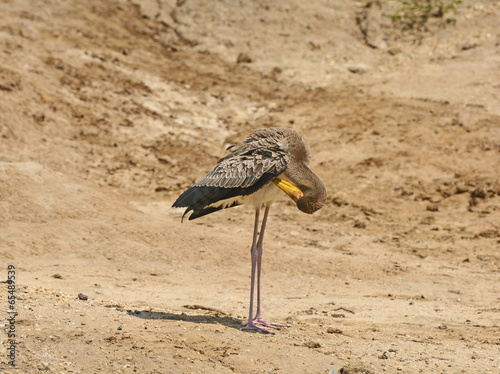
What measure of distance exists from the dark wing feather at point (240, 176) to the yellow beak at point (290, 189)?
0.33 ft

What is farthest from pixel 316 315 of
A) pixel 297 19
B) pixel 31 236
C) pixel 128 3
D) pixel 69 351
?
pixel 128 3

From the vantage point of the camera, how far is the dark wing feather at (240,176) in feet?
19.7

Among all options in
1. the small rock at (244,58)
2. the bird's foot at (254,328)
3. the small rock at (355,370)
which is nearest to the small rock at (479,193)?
the bird's foot at (254,328)

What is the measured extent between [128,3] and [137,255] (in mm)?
13314

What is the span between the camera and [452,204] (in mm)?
12031

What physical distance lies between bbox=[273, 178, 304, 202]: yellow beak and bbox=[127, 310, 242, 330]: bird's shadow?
1325 mm

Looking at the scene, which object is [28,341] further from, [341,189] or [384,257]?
[341,189]

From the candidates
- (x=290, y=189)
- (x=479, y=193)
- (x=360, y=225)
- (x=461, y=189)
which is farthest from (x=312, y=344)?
(x=461, y=189)

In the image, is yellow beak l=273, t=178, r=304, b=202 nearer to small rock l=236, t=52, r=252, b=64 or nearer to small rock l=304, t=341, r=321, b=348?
small rock l=304, t=341, r=321, b=348

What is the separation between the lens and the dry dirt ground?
18.5 ft

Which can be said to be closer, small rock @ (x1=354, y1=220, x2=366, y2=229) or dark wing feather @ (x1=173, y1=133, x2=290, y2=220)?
dark wing feather @ (x1=173, y1=133, x2=290, y2=220)

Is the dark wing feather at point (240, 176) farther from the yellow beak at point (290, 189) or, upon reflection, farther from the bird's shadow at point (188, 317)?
the bird's shadow at point (188, 317)

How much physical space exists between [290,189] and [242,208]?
625 centimetres

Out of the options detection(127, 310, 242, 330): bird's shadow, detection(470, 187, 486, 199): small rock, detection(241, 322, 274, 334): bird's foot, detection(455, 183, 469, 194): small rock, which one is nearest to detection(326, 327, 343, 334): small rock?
detection(241, 322, 274, 334): bird's foot
